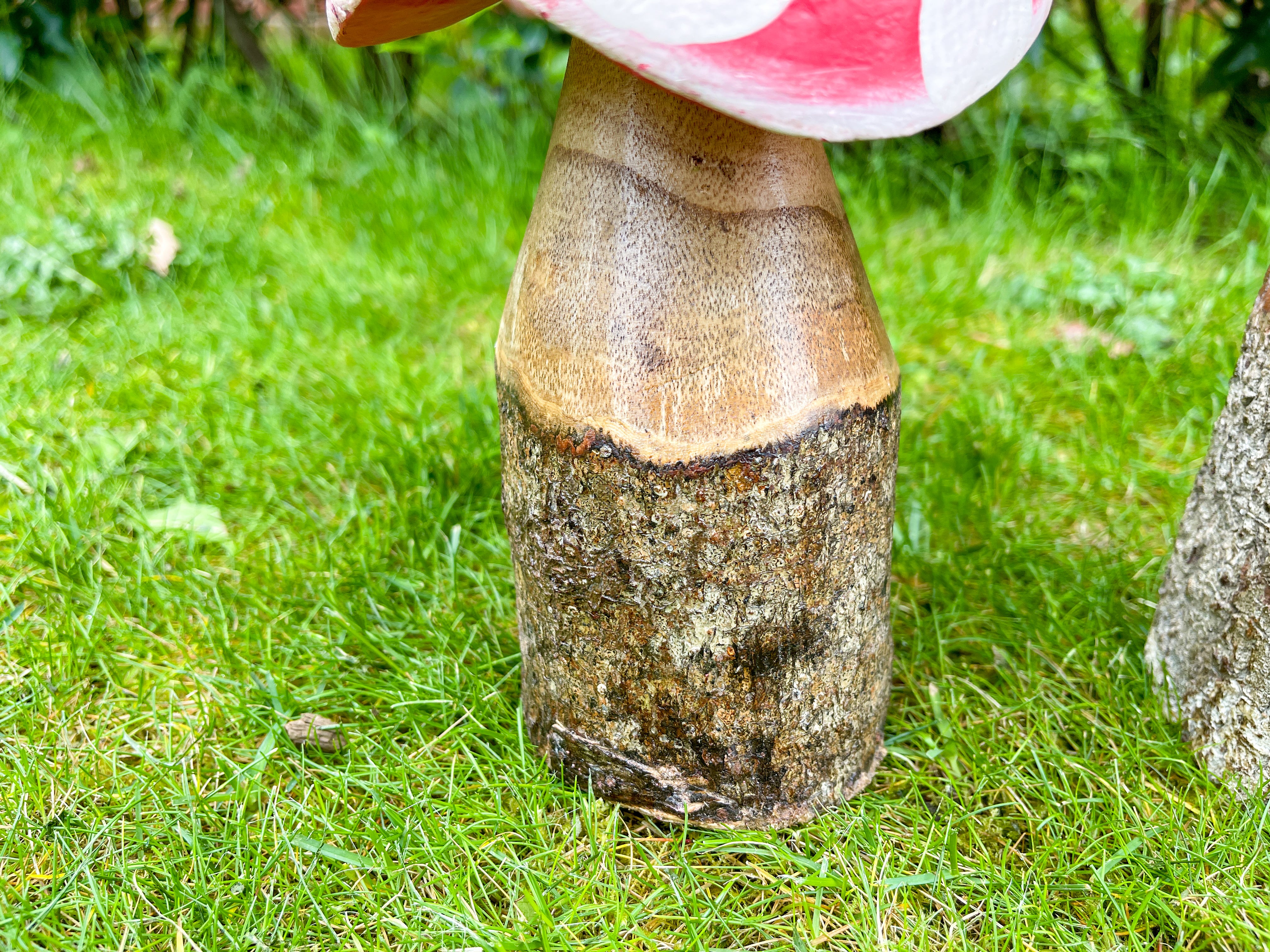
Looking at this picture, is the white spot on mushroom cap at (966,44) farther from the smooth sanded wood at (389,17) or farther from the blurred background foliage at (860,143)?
the blurred background foliage at (860,143)

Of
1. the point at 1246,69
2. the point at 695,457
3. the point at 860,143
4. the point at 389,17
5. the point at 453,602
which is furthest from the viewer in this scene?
the point at 860,143

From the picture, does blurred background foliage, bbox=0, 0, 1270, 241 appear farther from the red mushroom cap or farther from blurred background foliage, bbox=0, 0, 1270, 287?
the red mushroom cap

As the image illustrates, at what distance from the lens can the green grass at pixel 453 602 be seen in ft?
4.27

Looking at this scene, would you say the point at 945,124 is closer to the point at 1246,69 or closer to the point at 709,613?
the point at 1246,69

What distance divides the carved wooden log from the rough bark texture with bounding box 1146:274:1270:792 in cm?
47

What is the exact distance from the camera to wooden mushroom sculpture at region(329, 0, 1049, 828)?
43.6 inches

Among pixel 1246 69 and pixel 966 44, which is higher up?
pixel 966 44

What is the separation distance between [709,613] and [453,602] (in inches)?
26.9

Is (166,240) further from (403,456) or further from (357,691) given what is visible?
(357,691)

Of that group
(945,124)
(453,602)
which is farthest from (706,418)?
(945,124)

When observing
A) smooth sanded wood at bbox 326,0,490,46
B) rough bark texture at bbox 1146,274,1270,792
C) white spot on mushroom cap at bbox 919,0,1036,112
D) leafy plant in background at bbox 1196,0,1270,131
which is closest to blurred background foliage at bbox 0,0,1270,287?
leafy plant in background at bbox 1196,0,1270,131

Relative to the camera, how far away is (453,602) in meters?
1.81

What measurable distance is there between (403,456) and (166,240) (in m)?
1.29

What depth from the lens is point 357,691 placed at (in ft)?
5.21
